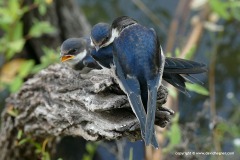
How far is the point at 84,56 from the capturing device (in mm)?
2566

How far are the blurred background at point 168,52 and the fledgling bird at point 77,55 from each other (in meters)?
0.46

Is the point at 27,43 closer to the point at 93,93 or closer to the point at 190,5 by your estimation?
the point at 190,5

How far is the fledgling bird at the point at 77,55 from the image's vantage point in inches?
100.0

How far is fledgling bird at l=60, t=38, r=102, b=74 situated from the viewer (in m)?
2.54

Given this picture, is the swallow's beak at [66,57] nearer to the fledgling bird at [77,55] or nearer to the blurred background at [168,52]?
the fledgling bird at [77,55]

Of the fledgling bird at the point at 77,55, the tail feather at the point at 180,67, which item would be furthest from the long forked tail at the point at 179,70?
the fledgling bird at the point at 77,55

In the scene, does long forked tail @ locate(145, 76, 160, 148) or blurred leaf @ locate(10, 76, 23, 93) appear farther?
blurred leaf @ locate(10, 76, 23, 93)

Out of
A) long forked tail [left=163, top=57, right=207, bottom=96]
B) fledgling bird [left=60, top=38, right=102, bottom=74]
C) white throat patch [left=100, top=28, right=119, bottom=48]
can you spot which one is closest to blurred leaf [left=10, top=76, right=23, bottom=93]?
fledgling bird [left=60, top=38, right=102, bottom=74]

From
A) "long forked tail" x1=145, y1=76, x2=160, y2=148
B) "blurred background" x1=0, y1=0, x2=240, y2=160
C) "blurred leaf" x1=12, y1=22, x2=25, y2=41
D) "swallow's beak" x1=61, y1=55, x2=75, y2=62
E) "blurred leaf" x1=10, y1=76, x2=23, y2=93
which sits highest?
"long forked tail" x1=145, y1=76, x2=160, y2=148

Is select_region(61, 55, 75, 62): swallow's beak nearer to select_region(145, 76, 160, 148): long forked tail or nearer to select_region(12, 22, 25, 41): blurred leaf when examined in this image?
select_region(145, 76, 160, 148): long forked tail

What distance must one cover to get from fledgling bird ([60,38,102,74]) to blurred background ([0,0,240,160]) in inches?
18.3

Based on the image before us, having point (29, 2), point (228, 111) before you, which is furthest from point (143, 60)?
point (228, 111)

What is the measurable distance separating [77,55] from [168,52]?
1264mm

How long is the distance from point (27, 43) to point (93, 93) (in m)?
1.88
